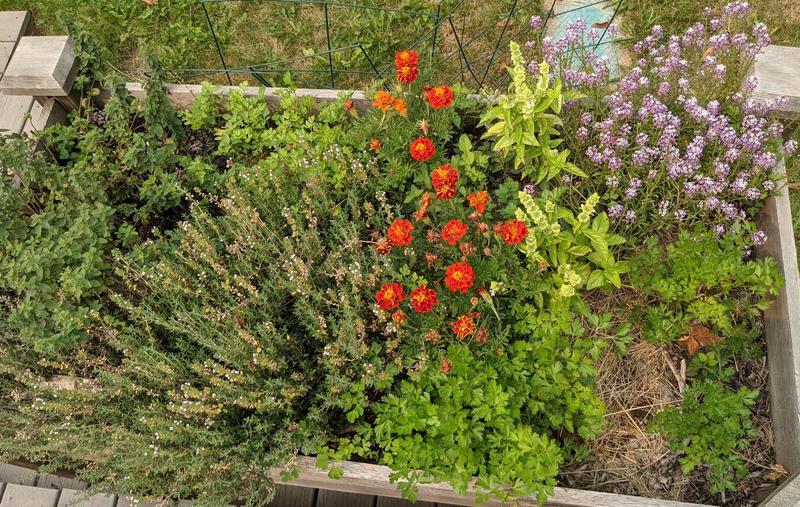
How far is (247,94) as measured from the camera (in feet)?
11.1

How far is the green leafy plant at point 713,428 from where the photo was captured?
2.43 m

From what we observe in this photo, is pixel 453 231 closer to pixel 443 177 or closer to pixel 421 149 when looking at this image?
pixel 443 177

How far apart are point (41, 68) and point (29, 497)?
237 cm

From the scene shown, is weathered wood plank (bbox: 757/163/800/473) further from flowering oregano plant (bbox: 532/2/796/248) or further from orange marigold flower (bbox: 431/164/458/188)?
orange marigold flower (bbox: 431/164/458/188)

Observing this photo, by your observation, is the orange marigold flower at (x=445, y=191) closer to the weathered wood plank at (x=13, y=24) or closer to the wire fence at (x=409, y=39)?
the wire fence at (x=409, y=39)

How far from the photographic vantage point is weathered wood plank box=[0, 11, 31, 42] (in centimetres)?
438

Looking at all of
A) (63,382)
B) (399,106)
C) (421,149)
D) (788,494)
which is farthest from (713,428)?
(63,382)

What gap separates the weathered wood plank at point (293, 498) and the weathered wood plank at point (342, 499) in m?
0.04

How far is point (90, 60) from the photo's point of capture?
10.6 ft

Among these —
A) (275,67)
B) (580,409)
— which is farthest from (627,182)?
(275,67)

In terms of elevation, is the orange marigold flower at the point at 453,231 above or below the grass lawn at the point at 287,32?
below

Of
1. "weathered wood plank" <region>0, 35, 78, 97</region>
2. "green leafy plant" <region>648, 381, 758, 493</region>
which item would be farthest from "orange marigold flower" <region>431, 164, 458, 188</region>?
"weathered wood plank" <region>0, 35, 78, 97</region>

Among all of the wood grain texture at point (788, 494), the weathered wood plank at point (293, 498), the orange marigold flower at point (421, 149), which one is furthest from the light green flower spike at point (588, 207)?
the weathered wood plank at point (293, 498)

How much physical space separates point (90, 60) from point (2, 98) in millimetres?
1309
